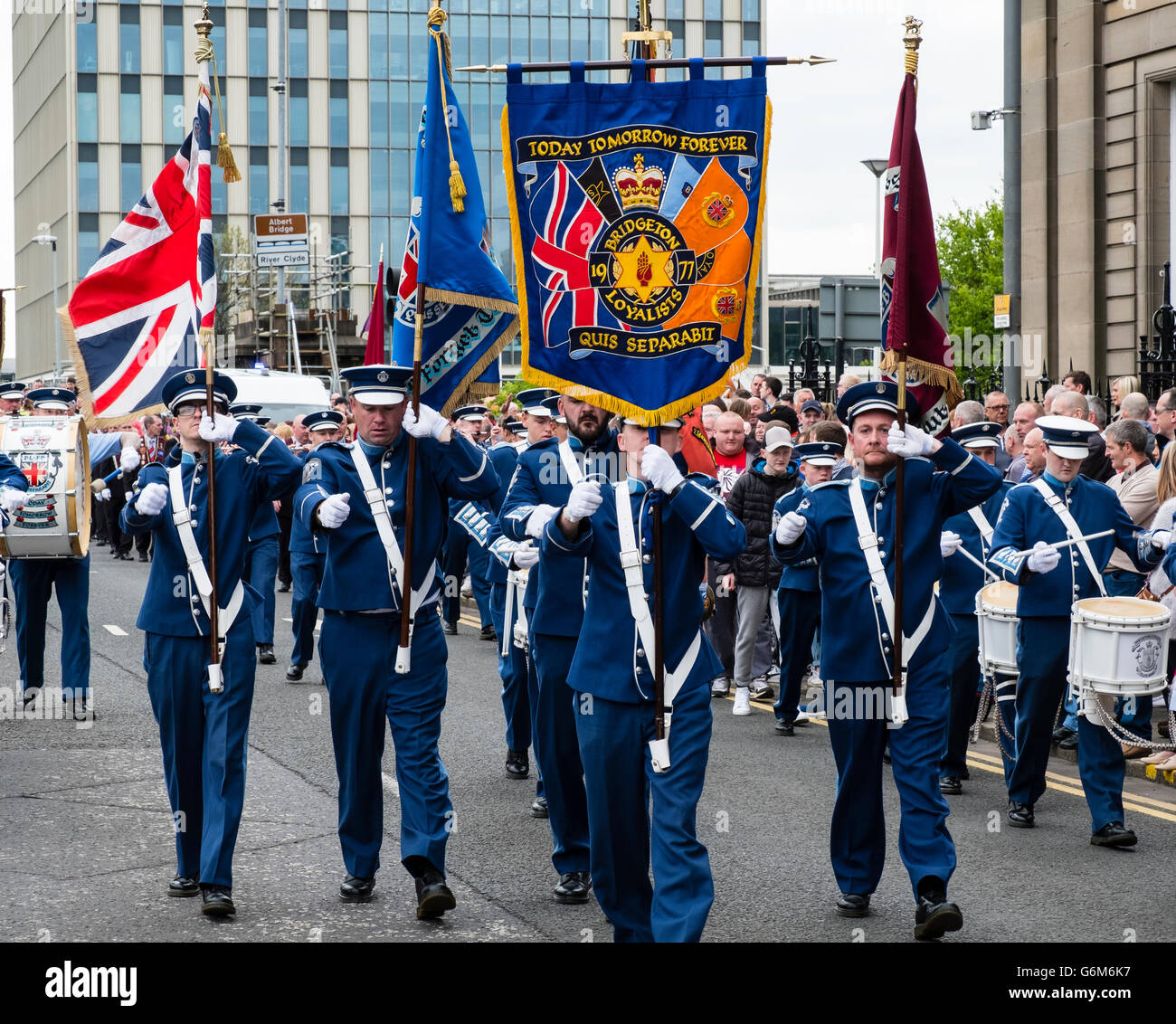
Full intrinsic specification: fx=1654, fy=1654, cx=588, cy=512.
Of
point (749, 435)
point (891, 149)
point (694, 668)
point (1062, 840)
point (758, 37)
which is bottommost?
point (1062, 840)

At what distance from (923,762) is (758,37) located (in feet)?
239

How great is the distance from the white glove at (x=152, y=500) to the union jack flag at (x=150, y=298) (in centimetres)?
91

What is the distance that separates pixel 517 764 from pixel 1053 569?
331 cm

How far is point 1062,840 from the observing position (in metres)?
8.31

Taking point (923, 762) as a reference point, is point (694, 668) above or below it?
above

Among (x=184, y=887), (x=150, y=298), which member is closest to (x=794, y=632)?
(x=150, y=298)

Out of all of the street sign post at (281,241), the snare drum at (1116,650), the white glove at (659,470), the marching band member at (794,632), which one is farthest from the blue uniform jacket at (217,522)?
the street sign post at (281,241)

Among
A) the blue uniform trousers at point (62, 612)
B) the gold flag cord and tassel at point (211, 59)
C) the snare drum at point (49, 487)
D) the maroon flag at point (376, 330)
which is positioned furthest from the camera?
the blue uniform trousers at point (62, 612)

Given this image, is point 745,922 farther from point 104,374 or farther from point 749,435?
point 749,435

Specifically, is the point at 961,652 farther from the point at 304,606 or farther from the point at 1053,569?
the point at 304,606

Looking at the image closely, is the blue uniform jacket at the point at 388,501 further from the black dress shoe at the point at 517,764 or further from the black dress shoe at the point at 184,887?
the black dress shoe at the point at 517,764

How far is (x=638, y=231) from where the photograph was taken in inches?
245

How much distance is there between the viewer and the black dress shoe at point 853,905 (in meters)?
6.88
